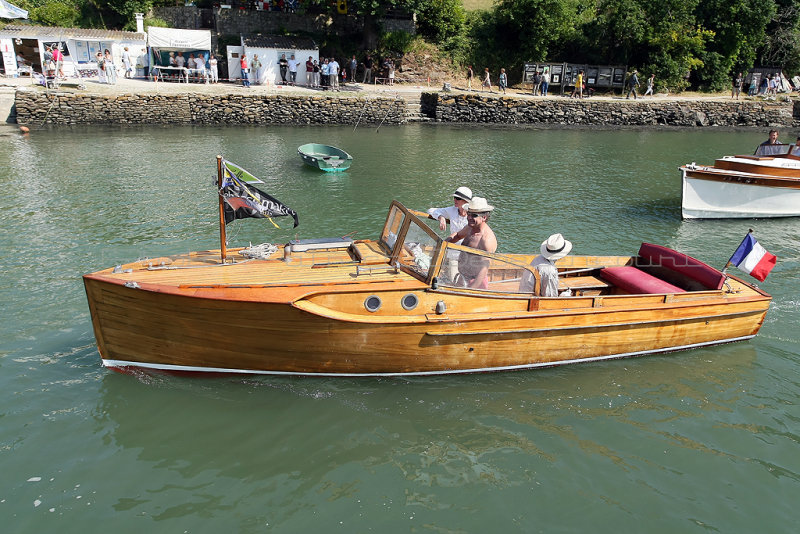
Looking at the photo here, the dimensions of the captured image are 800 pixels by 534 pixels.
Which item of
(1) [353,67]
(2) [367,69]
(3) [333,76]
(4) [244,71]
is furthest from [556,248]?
(2) [367,69]

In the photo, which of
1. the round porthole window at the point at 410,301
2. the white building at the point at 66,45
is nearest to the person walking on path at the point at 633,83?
the white building at the point at 66,45

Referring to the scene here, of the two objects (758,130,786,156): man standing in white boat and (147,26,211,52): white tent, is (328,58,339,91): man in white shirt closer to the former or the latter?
(147,26,211,52): white tent

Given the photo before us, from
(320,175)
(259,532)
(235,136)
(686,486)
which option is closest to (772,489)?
(686,486)

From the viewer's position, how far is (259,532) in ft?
18.7

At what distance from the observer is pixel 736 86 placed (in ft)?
145

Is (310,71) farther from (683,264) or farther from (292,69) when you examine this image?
(683,264)

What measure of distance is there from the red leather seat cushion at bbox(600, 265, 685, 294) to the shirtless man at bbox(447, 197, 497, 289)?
2.81 meters

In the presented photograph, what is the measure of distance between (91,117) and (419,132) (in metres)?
17.4

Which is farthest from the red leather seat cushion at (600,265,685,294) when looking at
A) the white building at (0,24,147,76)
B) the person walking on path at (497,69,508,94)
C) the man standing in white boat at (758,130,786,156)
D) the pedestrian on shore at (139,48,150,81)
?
the pedestrian on shore at (139,48,150,81)

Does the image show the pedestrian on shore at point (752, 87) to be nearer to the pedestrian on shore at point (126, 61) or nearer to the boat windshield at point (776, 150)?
the boat windshield at point (776, 150)

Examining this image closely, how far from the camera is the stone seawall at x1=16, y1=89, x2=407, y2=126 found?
28422 millimetres

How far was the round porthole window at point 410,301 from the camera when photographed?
7.52 metres

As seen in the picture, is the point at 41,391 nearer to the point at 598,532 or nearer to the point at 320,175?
the point at 598,532

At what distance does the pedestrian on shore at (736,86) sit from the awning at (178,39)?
37.7 m
